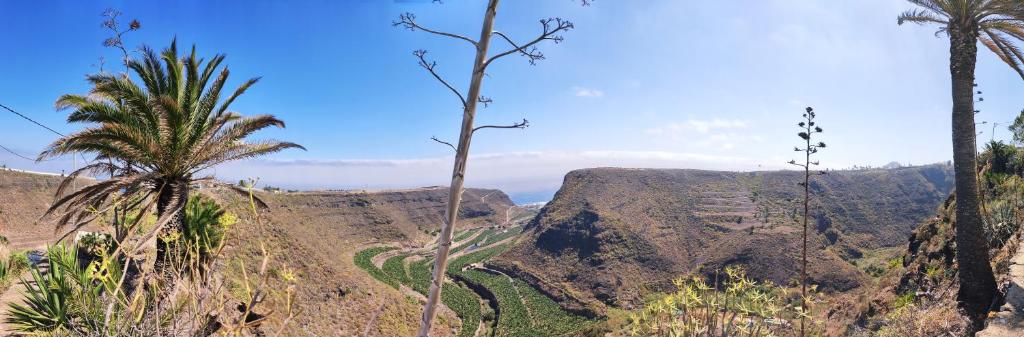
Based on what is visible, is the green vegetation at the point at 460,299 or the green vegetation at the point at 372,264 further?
the green vegetation at the point at 372,264

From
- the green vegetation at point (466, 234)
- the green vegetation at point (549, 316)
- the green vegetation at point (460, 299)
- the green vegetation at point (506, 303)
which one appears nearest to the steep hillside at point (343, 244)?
the green vegetation at point (460, 299)

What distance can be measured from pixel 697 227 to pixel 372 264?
4537 centimetres

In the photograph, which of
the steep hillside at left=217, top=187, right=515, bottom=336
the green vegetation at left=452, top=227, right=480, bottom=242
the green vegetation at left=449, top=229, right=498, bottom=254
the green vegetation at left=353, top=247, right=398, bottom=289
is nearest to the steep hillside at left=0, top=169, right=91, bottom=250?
the steep hillside at left=217, top=187, right=515, bottom=336

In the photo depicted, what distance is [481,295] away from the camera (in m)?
52.8

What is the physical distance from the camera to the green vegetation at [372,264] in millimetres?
48938

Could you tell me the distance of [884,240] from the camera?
56312 millimetres

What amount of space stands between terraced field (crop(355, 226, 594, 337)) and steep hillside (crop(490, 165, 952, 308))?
3829 mm

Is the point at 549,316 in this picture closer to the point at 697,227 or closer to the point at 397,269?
the point at 397,269

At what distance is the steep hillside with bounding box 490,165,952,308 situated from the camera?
4925cm

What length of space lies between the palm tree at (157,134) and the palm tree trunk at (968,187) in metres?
14.3

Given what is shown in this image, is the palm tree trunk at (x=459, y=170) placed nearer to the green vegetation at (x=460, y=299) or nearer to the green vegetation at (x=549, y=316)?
the green vegetation at (x=460, y=299)

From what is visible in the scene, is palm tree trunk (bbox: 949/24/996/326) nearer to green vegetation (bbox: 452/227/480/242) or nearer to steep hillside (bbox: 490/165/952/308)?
steep hillside (bbox: 490/165/952/308)

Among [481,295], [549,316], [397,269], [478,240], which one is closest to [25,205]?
[397,269]

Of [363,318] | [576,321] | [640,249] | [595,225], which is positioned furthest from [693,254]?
[363,318]
